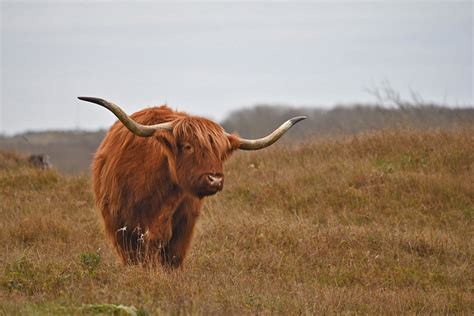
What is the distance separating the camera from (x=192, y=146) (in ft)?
28.2

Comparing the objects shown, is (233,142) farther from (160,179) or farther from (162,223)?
(162,223)

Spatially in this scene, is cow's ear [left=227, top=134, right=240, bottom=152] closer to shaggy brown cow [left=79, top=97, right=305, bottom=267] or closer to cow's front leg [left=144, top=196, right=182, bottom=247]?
shaggy brown cow [left=79, top=97, right=305, bottom=267]

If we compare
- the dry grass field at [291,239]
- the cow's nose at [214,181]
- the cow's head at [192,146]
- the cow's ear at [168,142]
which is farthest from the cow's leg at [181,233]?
the cow's nose at [214,181]

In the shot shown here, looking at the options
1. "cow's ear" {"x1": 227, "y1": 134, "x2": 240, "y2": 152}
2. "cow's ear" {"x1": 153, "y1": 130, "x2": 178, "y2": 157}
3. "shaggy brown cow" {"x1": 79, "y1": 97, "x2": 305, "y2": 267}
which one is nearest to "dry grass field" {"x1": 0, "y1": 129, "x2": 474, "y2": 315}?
"shaggy brown cow" {"x1": 79, "y1": 97, "x2": 305, "y2": 267}

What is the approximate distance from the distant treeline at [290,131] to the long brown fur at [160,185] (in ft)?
7.77

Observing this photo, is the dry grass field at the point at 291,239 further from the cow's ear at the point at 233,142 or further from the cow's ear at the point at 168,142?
the cow's ear at the point at 233,142

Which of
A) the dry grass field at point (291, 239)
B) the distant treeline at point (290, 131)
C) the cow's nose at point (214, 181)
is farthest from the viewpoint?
the distant treeline at point (290, 131)

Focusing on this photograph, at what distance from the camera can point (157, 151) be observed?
9000mm

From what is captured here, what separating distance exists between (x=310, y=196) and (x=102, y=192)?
487 centimetres

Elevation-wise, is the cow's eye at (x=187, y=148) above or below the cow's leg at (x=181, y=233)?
above

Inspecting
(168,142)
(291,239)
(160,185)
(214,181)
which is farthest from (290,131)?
(214,181)

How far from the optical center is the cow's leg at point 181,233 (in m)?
9.10

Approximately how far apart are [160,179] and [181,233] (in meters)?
0.64

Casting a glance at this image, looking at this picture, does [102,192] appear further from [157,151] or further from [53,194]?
[53,194]
